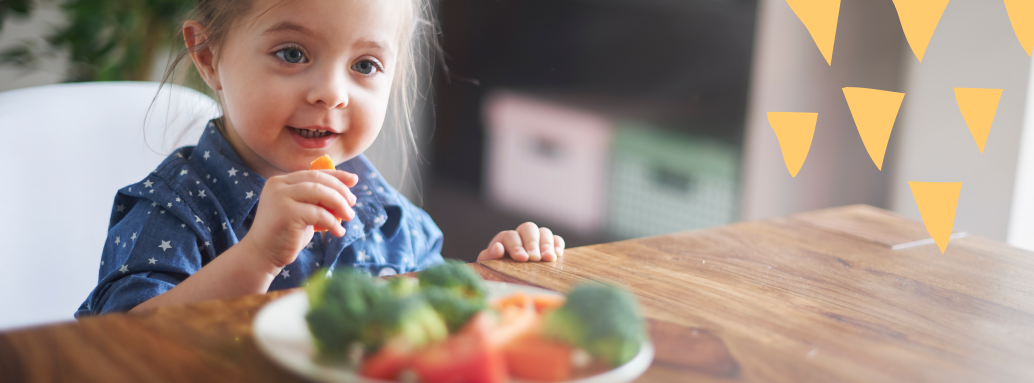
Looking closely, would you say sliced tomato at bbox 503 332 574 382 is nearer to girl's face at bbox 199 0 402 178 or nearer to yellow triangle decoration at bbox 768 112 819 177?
girl's face at bbox 199 0 402 178

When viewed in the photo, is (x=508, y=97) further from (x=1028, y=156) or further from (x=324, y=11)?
(x=324, y=11)

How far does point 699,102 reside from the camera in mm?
2141

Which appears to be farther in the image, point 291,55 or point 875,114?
point 875,114

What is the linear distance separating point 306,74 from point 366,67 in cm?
10

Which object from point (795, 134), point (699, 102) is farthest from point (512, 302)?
point (699, 102)

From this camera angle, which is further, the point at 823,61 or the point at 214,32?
the point at 823,61

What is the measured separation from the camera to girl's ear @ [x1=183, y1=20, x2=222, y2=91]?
0.99 m

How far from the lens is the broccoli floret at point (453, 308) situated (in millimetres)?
399

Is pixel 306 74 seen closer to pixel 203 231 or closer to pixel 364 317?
pixel 203 231

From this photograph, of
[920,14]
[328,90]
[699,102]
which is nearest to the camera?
[328,90]

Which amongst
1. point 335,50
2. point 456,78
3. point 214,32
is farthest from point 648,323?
point 456,78

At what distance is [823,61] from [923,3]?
0.89m

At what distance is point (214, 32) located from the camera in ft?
3.17

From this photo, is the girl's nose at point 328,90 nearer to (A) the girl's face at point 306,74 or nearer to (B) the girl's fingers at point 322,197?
(A) the girl's face at point 306,74
